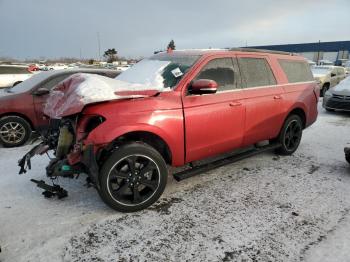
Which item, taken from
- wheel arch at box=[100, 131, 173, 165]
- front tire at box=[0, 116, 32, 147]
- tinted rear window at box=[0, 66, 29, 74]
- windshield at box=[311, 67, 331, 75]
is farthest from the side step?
tinted rear window at box=[0, 66, 29, 74]

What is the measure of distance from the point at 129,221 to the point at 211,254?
101 cm

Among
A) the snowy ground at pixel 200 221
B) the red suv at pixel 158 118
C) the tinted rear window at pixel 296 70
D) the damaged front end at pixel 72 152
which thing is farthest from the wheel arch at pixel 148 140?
the tinted rear window at pixel 296 70

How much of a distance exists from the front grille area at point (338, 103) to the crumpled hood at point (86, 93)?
801 cm

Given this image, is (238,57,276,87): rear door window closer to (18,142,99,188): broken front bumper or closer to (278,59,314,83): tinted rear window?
(278,59,314,83): tinted rear window

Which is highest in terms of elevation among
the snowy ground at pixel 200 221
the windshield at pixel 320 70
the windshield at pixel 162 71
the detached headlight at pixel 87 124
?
the windshield at pixel 162 71

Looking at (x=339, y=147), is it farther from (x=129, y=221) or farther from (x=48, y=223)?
(x=48, y=223)

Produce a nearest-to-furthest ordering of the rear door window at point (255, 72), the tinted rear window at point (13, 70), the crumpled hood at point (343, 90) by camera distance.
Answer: the rear door window at point (255, 72) → the crumpled hood at point (343, 90) → the tinted rear window at point (13, 70)

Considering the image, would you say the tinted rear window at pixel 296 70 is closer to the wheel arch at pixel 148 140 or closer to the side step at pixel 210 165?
the side step at pixel 210 165

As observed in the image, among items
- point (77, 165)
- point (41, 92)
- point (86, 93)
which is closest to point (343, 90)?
point (41, 92)

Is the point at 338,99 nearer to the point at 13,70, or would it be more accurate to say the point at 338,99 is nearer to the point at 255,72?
the point at 255,72

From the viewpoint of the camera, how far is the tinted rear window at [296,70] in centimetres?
536

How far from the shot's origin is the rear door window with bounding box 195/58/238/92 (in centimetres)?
415

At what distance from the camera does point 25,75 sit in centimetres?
1399

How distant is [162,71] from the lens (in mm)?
Result: 4203
